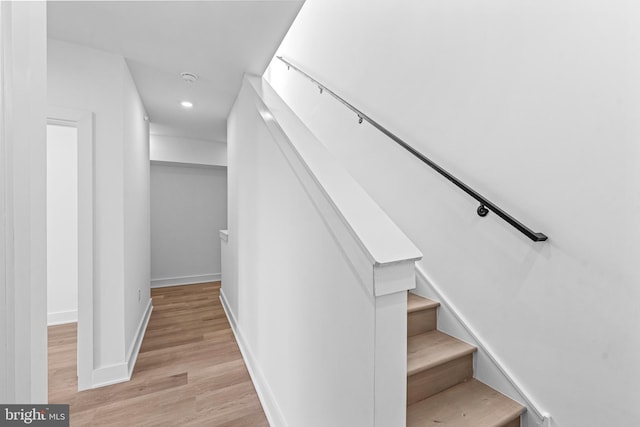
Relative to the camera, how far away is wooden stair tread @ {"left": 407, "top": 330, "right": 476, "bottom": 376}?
120 centimetres

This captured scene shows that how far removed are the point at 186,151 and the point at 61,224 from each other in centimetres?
189

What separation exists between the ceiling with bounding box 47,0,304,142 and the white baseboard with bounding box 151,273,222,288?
3.10 metres

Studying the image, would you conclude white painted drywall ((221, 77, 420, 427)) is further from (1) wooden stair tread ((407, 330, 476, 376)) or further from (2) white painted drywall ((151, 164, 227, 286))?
(2) white painted drywall ((151, 164, 227, 286))

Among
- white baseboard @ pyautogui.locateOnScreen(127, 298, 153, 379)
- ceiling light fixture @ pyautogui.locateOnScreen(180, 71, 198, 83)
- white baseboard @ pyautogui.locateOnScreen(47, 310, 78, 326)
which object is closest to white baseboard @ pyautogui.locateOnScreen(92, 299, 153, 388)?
white baseboard @ pyautogui.locateOnScreen(127, 298, 153, 379)

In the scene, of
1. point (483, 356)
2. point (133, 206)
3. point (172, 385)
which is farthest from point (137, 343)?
point (483, 356)

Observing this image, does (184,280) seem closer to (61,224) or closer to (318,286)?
(61,224)

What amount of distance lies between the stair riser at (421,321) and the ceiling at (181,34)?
1952 mm

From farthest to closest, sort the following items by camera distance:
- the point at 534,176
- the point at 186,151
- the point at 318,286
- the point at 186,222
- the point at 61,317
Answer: the point at 186,222 → the point at 186,151 → the point at 61,317 → the point at 534,176 → the point at 318,286

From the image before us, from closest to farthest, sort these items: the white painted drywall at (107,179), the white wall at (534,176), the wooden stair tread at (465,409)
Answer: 1. the white wall at (534,176)
2. the wooden stair tread at (465,409)
3. the white painted drywall at (107,179)

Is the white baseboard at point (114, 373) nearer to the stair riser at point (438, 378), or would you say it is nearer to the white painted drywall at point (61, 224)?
the white painted drywall at point (61, 224)

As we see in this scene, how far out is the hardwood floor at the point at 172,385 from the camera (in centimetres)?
160

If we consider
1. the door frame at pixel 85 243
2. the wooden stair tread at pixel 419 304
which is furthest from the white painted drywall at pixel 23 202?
the door frame at pixel 85 243

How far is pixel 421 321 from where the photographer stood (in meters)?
1.50

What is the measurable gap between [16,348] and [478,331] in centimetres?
171
